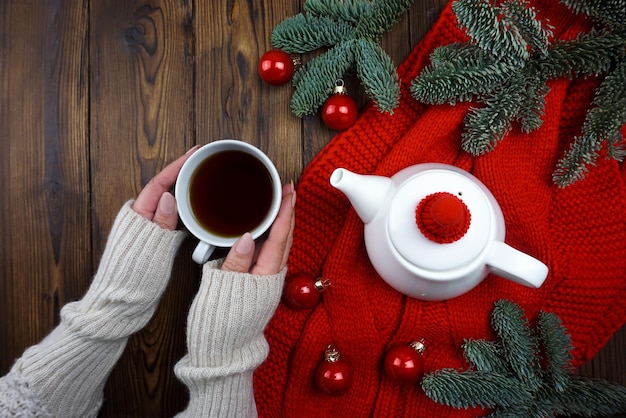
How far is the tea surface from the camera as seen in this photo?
672mm

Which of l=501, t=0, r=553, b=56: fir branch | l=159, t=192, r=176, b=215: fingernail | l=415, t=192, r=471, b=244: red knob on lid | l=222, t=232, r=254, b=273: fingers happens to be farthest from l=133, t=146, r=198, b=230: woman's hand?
l=501, t=0, r=553, b=56: fir branch

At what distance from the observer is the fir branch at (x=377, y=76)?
2.19ft

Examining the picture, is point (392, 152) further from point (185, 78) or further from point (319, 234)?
point (185, 78)

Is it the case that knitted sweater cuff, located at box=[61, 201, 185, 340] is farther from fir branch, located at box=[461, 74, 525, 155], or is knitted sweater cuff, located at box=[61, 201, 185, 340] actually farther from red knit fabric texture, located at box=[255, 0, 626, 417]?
fir branch, located at box=[461, 74, 525, 155]

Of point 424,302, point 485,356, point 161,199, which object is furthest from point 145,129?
point 485,356

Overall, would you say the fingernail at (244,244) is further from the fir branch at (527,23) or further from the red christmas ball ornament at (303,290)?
the fir branch at (527,23)

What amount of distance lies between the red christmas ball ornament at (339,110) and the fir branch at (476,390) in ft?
1.27

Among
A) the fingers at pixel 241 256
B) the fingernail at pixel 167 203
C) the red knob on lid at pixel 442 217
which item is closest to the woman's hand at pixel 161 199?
the fingernail at pixel 167 203

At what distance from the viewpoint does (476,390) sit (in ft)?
2.10

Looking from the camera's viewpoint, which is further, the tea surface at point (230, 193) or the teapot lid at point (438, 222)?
the tea surface at point (230, 193)

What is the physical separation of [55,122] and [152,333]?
368 mm

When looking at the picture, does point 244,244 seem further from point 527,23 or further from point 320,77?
point 527,23

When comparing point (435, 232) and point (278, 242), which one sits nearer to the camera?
point (435, 232)

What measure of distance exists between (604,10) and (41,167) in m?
0.83
